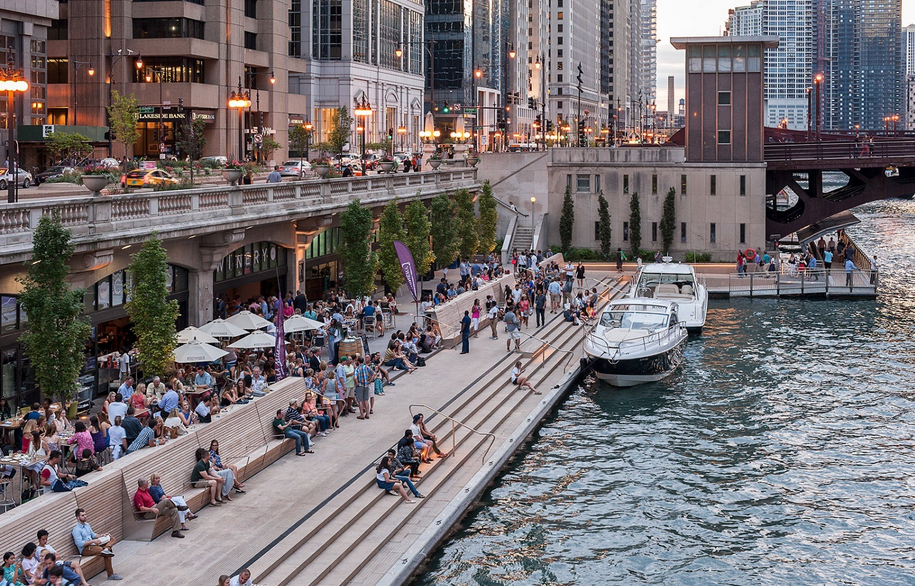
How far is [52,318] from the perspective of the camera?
2395cm

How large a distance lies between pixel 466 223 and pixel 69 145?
23897 mm

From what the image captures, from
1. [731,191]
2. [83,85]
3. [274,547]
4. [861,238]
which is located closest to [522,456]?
[274,547]

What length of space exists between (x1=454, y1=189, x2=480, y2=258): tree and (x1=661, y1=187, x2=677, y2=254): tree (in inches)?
651

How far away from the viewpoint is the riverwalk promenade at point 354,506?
66.1ft

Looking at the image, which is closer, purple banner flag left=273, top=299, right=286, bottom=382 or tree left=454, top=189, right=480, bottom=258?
purple banner flag left=273, top=299, right=286, bottom=382

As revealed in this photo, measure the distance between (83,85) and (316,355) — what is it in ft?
223

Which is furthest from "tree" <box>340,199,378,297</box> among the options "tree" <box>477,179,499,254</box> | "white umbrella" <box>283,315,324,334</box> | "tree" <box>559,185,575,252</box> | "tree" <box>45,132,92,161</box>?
"tree" <box>559,185,575,252</box>

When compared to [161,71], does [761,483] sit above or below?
below

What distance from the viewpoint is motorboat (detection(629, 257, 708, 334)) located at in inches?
2040

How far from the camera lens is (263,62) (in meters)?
102

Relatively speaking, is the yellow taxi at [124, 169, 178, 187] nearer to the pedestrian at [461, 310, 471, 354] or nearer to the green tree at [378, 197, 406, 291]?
the green tree at [378, 197, 406, 291]

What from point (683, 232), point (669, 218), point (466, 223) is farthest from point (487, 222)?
point (683, 232)

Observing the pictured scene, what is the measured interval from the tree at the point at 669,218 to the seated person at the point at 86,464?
5705cm

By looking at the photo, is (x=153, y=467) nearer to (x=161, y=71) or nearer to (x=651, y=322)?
(x=651, y=322)
